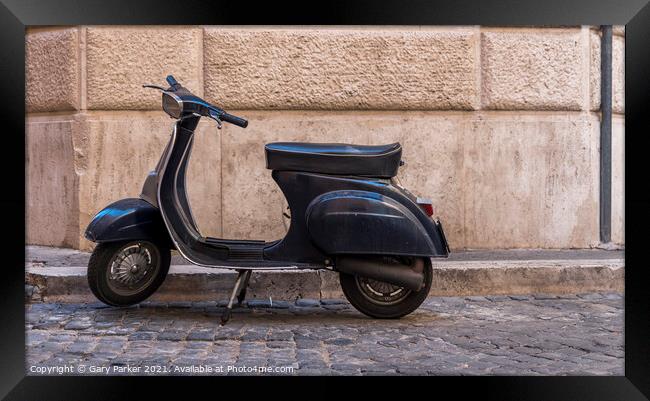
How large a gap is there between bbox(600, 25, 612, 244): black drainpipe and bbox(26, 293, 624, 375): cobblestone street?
1.51 meters

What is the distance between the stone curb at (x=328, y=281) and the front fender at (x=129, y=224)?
632 mm

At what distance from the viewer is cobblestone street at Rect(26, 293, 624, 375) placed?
3.91 metres

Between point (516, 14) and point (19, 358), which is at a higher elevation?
point (516, 14)

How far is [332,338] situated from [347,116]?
9.10 ft

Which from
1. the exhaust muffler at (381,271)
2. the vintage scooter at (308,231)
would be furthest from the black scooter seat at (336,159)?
the exhaust muffler at (381,271)

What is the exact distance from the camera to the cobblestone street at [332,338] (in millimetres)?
3906

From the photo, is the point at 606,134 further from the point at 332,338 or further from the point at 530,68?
the point at 332,338

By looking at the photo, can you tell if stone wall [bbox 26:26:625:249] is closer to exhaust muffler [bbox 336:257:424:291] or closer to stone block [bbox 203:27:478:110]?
stone block [bbox 203:27:478:110]

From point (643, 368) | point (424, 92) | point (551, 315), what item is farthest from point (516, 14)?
point (424, 92)

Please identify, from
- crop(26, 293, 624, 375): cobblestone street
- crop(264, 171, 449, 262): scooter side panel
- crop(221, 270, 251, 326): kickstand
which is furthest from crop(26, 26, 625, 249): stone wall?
crop(264, 171, 449, 262): scooter side panel

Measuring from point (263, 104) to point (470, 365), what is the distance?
346 centimetres

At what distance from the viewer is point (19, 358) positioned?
2979 millimetres

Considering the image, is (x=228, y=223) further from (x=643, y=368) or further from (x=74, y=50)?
(x=643, y=368)

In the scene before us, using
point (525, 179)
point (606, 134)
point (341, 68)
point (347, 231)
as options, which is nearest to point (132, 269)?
point (347, 231)
